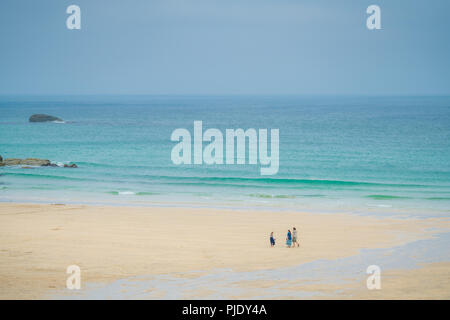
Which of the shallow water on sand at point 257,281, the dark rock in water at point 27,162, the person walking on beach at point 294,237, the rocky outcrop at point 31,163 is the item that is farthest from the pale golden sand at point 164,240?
the dark rock in water at point 27,162

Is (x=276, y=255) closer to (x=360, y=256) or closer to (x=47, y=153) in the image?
(x=360, y=256)

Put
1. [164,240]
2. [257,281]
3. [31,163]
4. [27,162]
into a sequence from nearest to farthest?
[257,281]
[164,240]
[31,163]
[27,162]

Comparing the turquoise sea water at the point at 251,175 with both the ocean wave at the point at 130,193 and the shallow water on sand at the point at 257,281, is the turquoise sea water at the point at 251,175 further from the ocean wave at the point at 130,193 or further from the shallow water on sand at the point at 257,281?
the shallow water on sand at the point at 257,281

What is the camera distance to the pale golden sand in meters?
21.0

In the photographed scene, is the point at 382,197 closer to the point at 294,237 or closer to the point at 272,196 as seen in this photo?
the point at 272,196

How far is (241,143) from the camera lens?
3219 inches

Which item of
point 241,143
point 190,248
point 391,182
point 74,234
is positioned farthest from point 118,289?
point 241,143

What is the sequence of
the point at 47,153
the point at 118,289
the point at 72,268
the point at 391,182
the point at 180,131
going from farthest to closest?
the point at 180,131 → the point at 47,153 → the point at 391,182 → the point at 72,268 → the point at 118,289

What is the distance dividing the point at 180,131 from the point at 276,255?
77662 millimetres

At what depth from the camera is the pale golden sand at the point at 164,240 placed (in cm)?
2100

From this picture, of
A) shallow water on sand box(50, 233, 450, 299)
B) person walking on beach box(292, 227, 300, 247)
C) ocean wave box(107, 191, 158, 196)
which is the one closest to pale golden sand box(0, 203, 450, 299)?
person walking on beach box(292, 227, 300, 247)

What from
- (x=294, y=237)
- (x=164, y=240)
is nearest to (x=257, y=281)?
(x=294, y=237)

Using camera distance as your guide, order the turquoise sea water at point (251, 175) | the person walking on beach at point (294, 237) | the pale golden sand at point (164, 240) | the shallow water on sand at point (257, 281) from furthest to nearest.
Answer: the turquoise sea water at point (251, 175), the person walking on beach at point (294, 237), the pale golden sand at point (164, 240), the shallow water on sand at point (257, 281)

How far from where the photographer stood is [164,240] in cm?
2702
